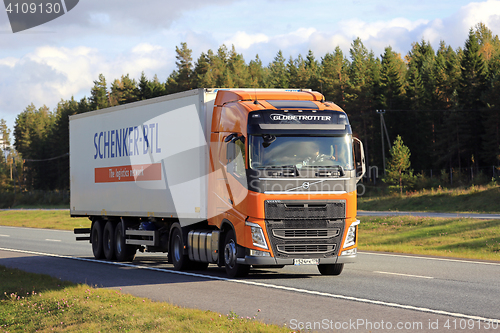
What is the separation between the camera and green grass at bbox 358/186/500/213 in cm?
4791

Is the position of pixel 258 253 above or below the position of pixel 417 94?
below

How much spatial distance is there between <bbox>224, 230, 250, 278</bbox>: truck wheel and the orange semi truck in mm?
25

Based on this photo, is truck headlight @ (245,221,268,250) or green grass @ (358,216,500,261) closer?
truck headlight @ (245,221,268,250)

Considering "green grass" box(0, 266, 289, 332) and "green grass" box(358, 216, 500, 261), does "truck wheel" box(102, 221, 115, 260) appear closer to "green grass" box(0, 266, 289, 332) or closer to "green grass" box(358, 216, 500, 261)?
"green grass" box(0, 266, 289, 332)

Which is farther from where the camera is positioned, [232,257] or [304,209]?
[232,257]

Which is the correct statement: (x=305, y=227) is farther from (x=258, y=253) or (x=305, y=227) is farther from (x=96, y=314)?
(x=96, y=314)

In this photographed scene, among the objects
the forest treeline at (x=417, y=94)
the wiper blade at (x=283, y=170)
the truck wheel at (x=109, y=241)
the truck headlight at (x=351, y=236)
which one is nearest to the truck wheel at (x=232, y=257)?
the wiper blade at (x=283, y=170)

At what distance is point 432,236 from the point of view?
1144 inches

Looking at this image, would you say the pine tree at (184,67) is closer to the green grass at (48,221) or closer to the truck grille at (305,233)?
the green grass at (48,221)

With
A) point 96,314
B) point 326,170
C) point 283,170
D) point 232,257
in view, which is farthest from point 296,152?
point 96,314

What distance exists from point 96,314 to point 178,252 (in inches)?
269

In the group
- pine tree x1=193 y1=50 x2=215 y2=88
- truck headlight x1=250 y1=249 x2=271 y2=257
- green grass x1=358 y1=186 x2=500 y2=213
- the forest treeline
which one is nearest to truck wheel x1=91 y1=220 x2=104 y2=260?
truck headlight x1=250 y1=249 x2=271 y2=257

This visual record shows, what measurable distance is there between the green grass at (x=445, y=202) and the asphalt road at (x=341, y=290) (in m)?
30.5

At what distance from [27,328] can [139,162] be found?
875 centimetres
